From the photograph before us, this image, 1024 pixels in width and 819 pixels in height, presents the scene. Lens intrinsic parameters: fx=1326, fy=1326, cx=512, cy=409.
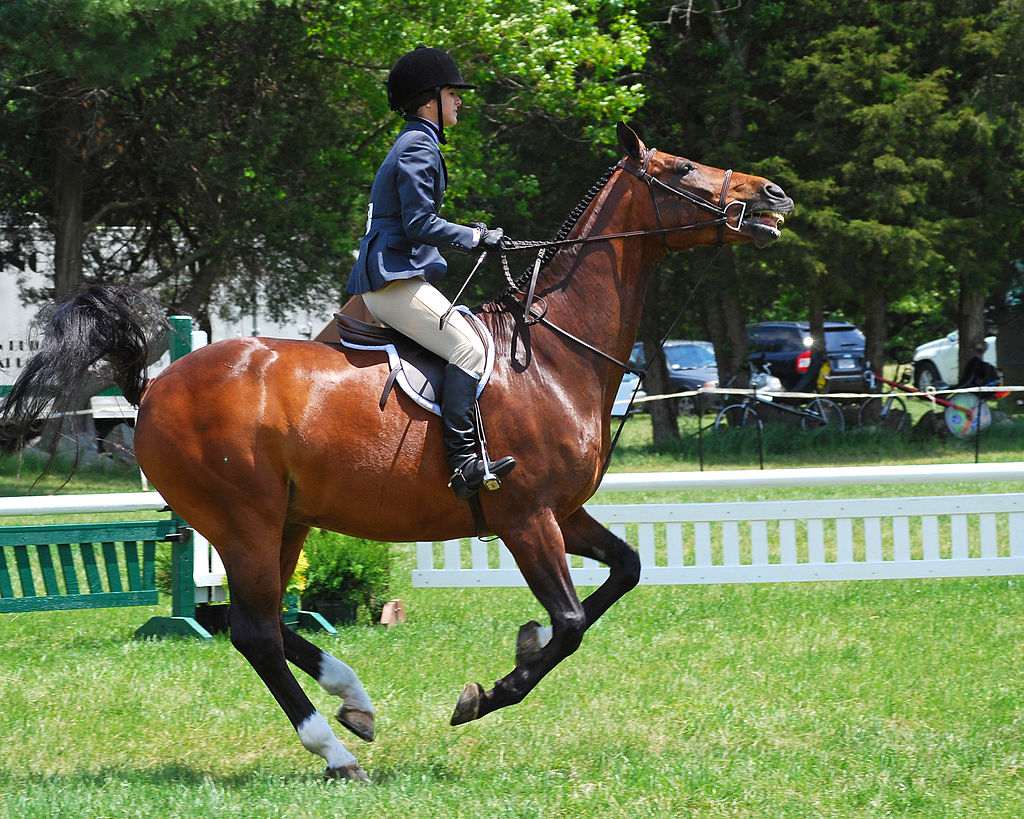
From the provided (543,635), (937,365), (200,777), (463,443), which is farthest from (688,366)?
(200,777)

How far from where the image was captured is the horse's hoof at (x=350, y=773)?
16.5 feet

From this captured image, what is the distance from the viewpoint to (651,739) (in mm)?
5652

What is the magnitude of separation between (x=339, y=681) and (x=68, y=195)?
16883 millimetres

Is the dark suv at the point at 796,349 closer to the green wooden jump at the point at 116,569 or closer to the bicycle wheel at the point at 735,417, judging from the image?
the bicycle wheel at the point at 735,417

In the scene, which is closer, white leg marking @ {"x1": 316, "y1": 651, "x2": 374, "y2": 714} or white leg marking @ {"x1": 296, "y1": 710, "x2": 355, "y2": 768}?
white leg marking @ {"x1": 296, "y1": 710, "x2": 355, "y2": 768}

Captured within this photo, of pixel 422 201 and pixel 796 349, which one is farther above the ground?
pixel 422 201

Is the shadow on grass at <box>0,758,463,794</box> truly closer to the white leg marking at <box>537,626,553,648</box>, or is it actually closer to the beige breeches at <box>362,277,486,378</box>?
the white leg marking at <box>537,626,553,648</box>

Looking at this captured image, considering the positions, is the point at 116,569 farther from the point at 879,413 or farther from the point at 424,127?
the point at 879,413

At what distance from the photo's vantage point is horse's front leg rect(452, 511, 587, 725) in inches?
200

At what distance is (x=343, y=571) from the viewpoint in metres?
8.30

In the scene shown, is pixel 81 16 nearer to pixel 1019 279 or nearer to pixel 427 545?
pixel 427 545

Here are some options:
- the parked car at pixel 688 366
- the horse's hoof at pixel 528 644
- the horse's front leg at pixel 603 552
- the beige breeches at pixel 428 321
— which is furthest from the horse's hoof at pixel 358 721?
the parked car at pixel 688 366

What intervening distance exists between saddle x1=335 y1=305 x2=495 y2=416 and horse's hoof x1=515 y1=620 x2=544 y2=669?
0.94 meters

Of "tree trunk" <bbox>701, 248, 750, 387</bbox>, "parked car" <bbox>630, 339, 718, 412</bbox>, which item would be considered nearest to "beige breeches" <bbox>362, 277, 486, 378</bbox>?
"tree trunk" <bbox>701, 248, 750, 387</bbox>
